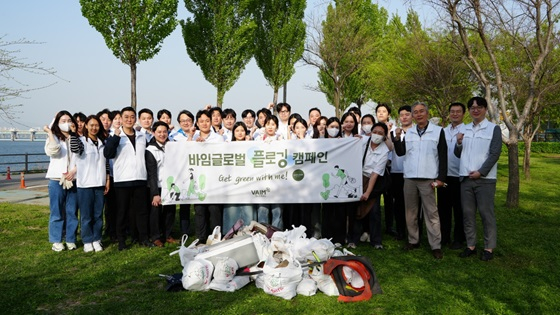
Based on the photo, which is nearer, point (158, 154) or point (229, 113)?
point (158, 154)

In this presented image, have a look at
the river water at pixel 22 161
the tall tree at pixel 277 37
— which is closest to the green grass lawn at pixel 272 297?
the river water at pixel 22 161

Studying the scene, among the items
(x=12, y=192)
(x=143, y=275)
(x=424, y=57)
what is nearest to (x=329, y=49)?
(x=424, y=57)

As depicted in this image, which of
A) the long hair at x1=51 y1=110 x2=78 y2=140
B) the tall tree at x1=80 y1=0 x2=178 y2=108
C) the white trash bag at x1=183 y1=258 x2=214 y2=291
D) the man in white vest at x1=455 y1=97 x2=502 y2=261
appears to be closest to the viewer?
the white trash bag at x1=183 y1=258 x2=214 y2=291

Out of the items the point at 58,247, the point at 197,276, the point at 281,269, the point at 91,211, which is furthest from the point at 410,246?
the point at 58,247

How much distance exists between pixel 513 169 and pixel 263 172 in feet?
19.2

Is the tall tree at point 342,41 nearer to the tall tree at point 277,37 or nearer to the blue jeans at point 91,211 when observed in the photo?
the tall tree at point 277,37

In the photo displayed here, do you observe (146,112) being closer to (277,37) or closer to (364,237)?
(364,237)

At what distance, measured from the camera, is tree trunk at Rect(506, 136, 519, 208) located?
31.7 ft

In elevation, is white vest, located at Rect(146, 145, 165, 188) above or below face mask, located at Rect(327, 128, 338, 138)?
below

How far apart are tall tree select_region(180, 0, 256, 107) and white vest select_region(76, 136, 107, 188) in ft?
52.0

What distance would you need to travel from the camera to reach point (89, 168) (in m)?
6.64

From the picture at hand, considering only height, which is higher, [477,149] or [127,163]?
[477,149]

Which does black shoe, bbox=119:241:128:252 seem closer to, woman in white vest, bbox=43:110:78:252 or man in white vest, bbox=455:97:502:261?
woman in white vest, bbox=43:110:78:252

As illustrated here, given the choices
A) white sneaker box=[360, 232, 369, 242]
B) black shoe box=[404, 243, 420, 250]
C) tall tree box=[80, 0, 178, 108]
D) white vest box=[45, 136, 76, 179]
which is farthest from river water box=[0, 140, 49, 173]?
black shoe box=[404, 243, 420, 250]
